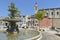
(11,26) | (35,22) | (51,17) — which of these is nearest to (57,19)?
(51,17)

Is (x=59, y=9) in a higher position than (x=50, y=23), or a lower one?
higher

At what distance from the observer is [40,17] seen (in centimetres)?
6262

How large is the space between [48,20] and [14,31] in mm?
44521

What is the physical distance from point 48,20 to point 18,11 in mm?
14034

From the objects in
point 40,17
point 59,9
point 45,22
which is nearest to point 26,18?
point 45,22

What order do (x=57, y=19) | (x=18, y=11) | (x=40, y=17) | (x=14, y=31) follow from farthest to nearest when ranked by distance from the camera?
(x=57, y=19) → (x=18, y=11) → (x=40, y=17) → (x=14, y=31)

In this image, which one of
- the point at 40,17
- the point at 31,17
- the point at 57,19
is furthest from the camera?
the point at 31,17

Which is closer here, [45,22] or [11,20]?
[11,20]

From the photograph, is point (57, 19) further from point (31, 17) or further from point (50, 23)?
point (31, 17)

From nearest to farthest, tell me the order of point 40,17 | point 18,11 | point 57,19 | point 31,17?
point 40,17, point 18,11, point 57,19, point 31,17

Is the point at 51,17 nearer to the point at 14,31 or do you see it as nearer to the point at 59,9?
the point at 59,9

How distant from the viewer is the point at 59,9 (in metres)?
81.8

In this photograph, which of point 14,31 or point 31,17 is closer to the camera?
point 14,31

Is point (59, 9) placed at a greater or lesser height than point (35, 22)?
greater
